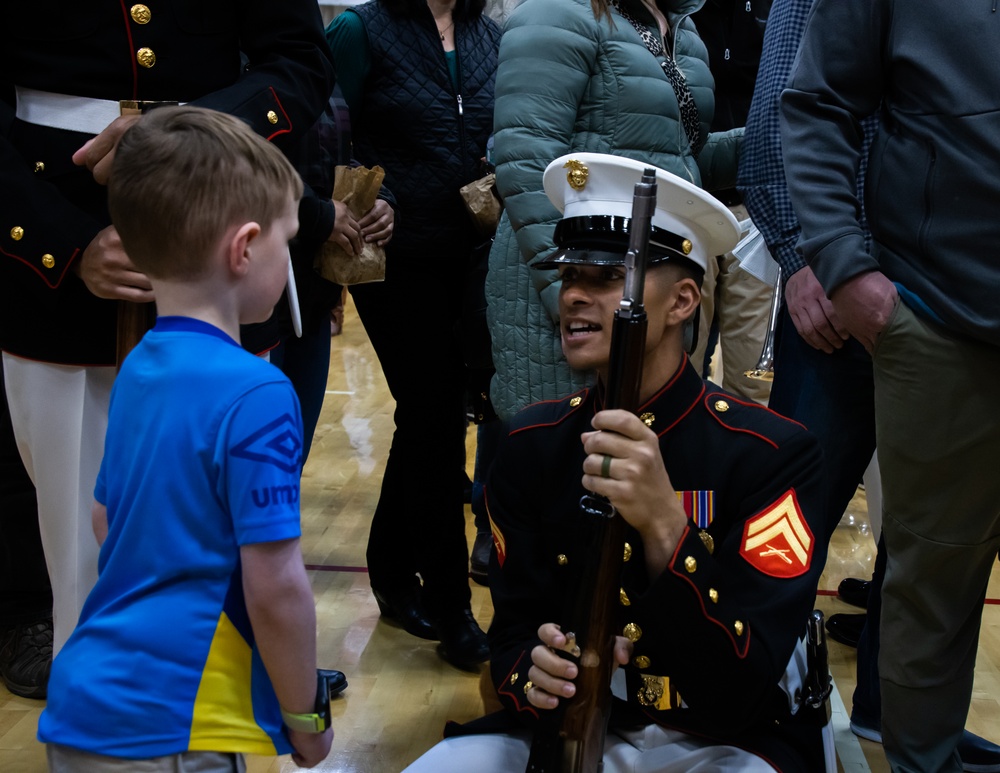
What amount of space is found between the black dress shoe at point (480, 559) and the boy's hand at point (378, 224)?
1.07 m

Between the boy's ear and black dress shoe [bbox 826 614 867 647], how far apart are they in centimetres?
204

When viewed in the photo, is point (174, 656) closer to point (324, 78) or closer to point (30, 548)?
point (324, 78)

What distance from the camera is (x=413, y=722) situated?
2334 millimetres

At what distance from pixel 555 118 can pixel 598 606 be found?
40.8 inches

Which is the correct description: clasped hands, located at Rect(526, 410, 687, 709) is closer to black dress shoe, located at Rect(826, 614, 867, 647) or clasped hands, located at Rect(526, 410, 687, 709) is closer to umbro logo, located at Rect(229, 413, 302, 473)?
umbro logo, located at Rect(229, 413, 302, 473)

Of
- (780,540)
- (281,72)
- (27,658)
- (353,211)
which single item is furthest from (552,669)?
(27,658)

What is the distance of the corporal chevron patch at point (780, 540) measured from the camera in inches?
55.9

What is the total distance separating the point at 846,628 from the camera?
2.77 meters

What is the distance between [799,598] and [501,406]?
3.03 ft

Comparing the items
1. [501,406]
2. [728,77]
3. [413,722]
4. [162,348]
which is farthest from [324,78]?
[728,77]

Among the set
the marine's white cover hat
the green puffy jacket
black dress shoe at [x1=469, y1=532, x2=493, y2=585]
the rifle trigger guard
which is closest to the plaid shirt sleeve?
the green puffy jacket

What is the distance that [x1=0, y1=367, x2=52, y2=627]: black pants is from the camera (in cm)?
244

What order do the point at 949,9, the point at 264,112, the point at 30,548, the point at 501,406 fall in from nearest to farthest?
the point at 949,9
the point at 264,112
the point at 501,406
the point at 30,548

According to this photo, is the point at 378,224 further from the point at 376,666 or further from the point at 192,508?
the point at 192,508
